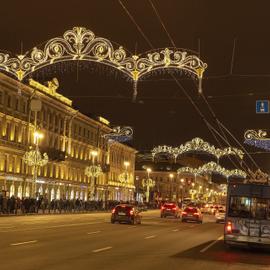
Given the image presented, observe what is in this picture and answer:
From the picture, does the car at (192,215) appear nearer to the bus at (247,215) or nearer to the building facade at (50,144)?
the building facade at (50,144)

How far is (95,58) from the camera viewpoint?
76.8 ft

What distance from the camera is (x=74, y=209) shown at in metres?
67.2

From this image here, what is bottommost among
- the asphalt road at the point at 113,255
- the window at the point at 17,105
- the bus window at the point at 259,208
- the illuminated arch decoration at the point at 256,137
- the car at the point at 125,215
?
the asphalt road at the point at 113,255

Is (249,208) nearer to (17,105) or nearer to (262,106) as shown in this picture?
(262,106)

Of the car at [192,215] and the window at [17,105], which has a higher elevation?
the window at [17,105]

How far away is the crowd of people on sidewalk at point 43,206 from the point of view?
168ft

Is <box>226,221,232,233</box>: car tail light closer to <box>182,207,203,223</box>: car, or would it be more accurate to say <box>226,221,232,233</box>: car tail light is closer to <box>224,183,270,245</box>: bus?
<box>224,183,270,245</box>: bus

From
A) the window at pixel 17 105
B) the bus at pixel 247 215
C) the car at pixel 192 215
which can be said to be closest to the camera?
the bus at pixel 247 215

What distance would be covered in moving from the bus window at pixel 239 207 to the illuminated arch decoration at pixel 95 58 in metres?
4.16

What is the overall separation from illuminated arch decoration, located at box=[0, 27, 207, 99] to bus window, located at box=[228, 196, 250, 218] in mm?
4157

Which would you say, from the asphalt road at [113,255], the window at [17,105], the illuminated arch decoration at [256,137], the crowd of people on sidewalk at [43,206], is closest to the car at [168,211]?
the crowd of people on sidewalk at [43,206]

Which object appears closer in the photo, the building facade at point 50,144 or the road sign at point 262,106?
the road sign at point 262,106

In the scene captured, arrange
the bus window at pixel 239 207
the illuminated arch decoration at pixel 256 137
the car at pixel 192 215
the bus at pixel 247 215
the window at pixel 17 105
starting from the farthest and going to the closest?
the window at pixel 17 105 < the car at pixel 192 215 < the illuminated arch decoration at pixel 256 137 < the bus window at pixel 239 207 < the bus at pixel 247 215

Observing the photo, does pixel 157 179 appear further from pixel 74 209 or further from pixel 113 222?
pixel 113 222
